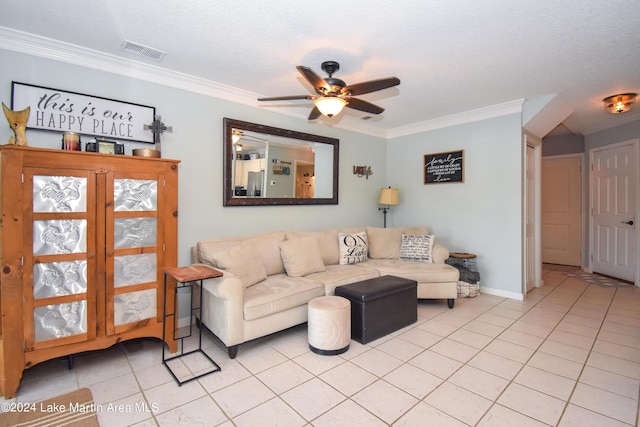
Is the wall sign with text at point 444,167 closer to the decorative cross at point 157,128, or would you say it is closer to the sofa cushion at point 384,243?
the sofa cushion at point 384,243

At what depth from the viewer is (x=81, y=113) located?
8.61ft

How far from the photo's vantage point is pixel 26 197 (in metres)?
2.03

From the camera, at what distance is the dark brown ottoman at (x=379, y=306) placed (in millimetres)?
2814

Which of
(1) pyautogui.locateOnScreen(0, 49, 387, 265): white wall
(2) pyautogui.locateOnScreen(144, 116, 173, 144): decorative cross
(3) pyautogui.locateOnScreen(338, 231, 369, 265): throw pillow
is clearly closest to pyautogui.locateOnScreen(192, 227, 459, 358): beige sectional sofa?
(3) pyautogui.locateOnScreen(338, 231, 369, 265): throw pillow

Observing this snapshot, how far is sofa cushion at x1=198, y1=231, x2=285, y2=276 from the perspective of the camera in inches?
121

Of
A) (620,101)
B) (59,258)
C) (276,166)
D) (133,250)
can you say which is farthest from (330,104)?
(620,101)

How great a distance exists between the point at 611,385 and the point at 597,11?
8.27 feet

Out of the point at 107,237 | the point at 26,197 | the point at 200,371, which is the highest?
the point at 26,197

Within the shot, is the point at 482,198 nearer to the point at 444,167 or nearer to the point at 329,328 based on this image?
the point at 444,167

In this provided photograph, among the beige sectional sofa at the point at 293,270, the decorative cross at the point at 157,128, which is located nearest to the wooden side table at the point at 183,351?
the beige sectional sofa at the point at 293,270

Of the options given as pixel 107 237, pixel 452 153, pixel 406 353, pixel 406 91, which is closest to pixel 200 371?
pixel 107 237

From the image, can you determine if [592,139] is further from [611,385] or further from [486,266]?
[611,385]

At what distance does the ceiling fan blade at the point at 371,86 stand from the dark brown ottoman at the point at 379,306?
1.76m

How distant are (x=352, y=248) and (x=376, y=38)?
2445 mm
